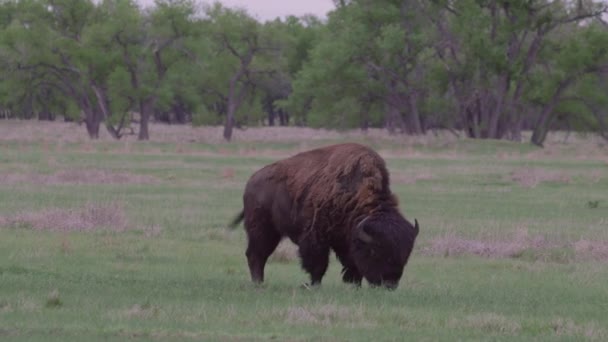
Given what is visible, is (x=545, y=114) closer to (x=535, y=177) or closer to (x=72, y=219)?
(x=535, y=177)

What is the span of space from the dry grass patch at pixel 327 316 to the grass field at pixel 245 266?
0.02 metres

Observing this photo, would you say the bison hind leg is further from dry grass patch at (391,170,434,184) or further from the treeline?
the treeline

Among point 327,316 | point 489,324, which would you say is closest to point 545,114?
point 489,324

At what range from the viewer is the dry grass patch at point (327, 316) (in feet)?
29.9

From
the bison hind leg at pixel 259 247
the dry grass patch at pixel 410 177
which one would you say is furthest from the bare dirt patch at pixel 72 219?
the dry grass patch at pixel 410 177

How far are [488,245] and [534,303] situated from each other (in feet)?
19.6

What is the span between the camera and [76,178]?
2873 cm

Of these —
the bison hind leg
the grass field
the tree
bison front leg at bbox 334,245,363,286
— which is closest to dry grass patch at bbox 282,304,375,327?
the grass field

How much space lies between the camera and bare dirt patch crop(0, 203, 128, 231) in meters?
18.1

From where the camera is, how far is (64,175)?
28.9 m

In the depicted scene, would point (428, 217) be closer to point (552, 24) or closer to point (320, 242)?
point (320, 242)

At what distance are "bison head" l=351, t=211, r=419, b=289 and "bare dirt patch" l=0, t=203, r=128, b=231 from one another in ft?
25.9

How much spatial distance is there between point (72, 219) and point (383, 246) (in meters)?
9.09

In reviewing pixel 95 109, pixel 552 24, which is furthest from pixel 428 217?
pixel 95 109
